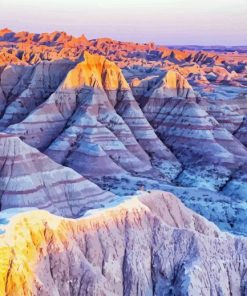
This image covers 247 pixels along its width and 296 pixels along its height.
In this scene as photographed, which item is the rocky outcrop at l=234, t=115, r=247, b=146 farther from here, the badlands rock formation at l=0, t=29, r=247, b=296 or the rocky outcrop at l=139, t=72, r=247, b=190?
the rocky outcrop at l=139, t=72, r=247, b=190

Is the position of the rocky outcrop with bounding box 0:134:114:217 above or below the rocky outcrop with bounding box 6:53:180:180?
above

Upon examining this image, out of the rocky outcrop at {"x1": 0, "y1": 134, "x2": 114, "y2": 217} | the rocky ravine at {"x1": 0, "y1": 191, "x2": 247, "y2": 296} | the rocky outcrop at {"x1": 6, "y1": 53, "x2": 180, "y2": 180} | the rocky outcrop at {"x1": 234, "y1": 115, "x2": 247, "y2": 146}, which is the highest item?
the rocky ravine at {"x1": 0, "y1": 191, "x2": 247, "y2": 296}

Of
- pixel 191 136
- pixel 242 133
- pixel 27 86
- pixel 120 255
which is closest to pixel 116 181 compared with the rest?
pixel 191 136

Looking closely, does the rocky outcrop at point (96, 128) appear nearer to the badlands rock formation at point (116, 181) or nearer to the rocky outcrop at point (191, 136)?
the badlands rock formation at point (116, 181)

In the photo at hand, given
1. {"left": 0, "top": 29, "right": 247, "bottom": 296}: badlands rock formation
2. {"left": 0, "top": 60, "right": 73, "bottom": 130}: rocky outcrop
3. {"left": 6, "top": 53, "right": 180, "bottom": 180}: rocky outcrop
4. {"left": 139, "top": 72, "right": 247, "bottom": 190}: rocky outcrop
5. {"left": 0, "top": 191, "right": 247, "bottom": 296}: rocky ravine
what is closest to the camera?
{"left": 0, "top": 191, "right": 247, "bottom": 296}: rocky ravine

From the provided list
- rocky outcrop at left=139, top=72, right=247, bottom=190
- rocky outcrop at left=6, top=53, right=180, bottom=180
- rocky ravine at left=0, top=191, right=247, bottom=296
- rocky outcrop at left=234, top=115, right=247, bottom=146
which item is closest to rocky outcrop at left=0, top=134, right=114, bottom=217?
rocky ravine at left=0, top=191, right=247, bottom=296

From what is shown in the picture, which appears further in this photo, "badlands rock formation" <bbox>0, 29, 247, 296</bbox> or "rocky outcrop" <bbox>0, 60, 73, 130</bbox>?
"rocky outcrop" <bbox>0, 60, 73, 130</bbox>

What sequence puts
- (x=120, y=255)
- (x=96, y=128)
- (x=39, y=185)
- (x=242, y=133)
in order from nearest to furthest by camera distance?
(x=120, y=255), (x=39, y=185), (x=96, y=128), (x=242, y=133)

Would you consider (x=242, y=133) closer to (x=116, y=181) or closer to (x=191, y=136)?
(x=191, y=136)
